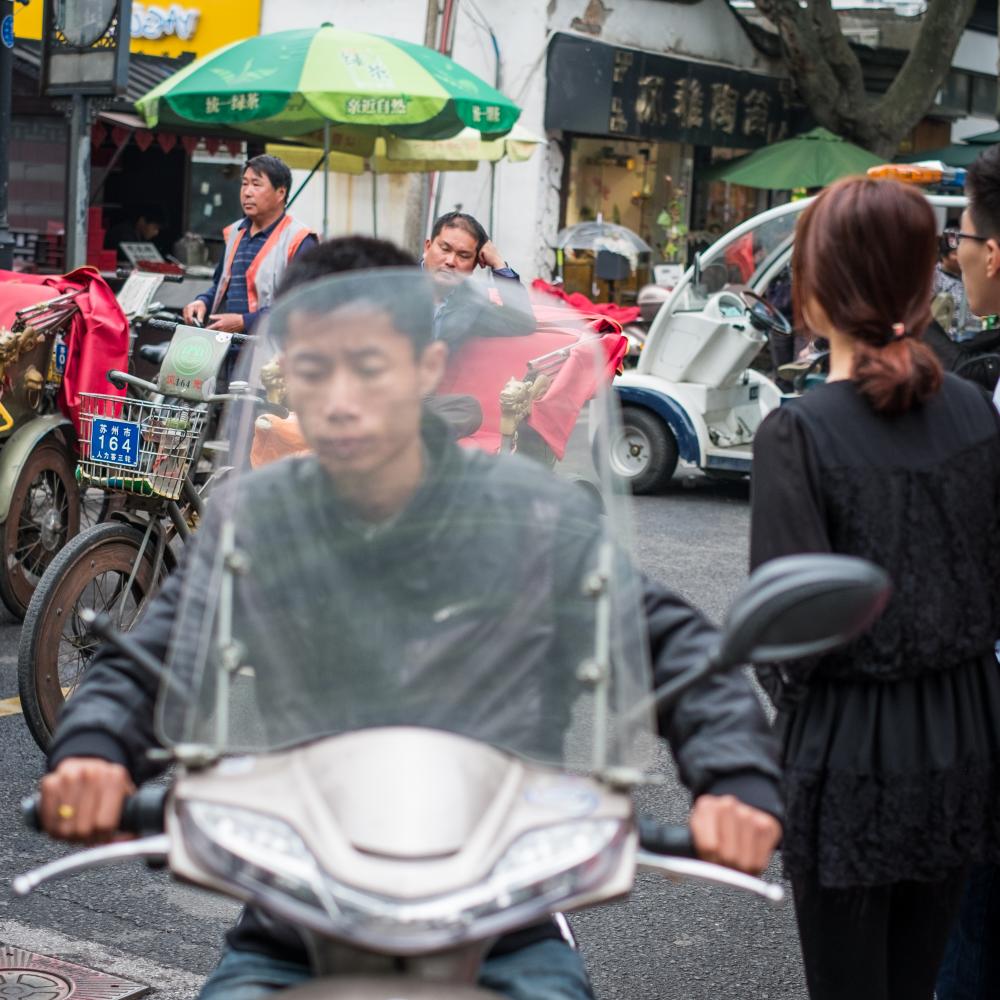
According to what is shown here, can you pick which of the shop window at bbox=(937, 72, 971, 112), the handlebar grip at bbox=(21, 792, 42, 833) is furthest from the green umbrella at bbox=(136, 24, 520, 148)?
the shop window at bbox=(937, 72, 971, 112)

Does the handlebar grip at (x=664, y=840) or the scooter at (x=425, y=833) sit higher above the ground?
the scooter at (x=425, y=833)

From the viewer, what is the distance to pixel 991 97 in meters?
25.3

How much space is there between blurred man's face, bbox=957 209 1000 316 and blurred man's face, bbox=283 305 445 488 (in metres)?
1.55

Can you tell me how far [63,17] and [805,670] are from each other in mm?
7655

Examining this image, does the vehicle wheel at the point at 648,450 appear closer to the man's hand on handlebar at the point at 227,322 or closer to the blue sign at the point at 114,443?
the man's hand on handlebar at the point at 227,322

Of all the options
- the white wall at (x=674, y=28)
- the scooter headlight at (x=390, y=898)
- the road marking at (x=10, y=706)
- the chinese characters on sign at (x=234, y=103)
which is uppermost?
the white wall at (x=674, y=28)

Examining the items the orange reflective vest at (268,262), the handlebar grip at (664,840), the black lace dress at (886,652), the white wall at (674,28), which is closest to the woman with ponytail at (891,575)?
the black lace dress at (886,652)

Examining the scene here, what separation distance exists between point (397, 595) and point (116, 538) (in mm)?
3164

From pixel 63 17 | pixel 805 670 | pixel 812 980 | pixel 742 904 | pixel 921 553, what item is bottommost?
pixel 742 904

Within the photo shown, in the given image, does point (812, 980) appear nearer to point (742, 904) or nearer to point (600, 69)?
point (742, 904)

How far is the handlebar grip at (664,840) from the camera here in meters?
1.75

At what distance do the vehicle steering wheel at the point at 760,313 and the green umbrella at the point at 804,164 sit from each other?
6.87 metres

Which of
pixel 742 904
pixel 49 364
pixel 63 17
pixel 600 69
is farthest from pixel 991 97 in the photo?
pixel 742 904

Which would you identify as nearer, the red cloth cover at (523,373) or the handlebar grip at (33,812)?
the handlebar grip at (33,812)
